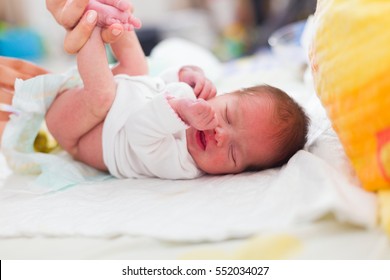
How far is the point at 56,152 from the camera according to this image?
4.25 feet

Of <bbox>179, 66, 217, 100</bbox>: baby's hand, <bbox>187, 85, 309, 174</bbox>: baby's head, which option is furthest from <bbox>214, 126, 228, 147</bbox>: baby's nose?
<bbox>179, 66, 217, 100</bbox>: baby's hand

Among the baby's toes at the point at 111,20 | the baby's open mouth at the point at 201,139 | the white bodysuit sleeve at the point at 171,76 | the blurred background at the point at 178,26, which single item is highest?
the baby's toes at the point at 111,20

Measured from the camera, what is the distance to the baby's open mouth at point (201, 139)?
1.06m

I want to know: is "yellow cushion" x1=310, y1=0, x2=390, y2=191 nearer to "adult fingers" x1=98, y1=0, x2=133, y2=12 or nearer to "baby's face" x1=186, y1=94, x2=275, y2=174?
"baby's face" x1=186, y1=94, x2=275, y2=174

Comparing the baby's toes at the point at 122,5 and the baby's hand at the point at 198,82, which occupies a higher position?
the baby's toes at the point at 122,5

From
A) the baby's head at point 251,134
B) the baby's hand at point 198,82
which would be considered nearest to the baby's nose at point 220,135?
the baby's head at point 251,134

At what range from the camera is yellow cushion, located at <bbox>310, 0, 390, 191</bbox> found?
757mm

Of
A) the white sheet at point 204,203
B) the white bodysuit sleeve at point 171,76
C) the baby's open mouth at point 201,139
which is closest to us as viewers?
the white sheet at point 204,203

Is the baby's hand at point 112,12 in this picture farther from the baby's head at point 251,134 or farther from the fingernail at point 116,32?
the baby's head at point 251,134

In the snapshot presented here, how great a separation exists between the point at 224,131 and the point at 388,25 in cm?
38

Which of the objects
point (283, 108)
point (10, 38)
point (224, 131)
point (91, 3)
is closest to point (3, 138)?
point (91, 3)

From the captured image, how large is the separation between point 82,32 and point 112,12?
0.08 m

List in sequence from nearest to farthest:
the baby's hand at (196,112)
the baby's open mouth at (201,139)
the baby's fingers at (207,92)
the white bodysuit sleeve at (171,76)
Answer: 1. the baby's hand at (196,112)
2. the baby's open mouth at (201,139)
3. the baby's fingers at (207,92)
4. the white bodysuit sleeve at (171,76)

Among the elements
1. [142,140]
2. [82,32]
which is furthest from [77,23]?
[142,140]
